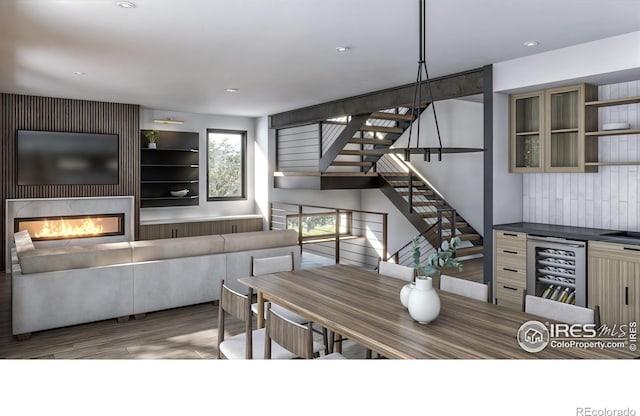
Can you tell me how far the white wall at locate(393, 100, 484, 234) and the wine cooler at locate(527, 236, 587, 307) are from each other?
297cm

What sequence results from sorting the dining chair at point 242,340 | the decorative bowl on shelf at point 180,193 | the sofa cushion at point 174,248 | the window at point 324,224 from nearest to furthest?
the dining chair at point 242,340, the sofa cushion at point 174,248, the decorative bowl on shelf at point 180,193, the window at point 324,224

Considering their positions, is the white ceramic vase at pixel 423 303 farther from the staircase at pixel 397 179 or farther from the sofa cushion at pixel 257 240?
the staircase at pixel 397 179

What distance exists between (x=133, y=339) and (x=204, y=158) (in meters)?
5.35

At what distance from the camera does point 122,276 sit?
4215mm

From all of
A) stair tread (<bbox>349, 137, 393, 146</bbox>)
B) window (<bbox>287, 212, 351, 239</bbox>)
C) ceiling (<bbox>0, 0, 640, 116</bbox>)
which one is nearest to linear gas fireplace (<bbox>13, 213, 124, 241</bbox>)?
ceiling (<bbox>0, 0, 640, 116</bbox>)

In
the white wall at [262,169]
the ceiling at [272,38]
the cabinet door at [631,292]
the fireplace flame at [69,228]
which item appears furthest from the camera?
the white wall at [262,169]

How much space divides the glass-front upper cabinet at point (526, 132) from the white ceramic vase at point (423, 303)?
2965 mm

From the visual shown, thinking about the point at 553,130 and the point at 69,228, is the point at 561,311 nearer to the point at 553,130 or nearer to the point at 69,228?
the point at 553,130

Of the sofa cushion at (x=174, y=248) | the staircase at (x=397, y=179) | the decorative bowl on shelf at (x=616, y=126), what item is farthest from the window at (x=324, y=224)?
the decorative bowl on shelf at (x=616, y=126)

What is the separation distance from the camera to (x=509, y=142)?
4.73 metres

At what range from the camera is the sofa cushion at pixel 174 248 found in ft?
14.3
